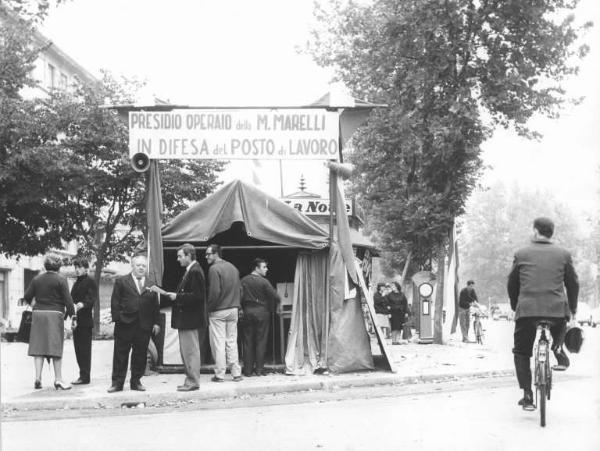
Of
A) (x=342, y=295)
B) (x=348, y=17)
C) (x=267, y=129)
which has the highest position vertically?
(x=348, y=17)

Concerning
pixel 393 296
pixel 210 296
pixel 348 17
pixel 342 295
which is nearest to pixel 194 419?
pixel 210 296

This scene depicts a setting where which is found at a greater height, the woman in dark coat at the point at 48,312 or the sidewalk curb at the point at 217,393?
the woman in dark coat at the point at 48,312

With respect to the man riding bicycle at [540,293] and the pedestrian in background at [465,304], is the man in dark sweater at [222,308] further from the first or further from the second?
the pedestrian in background at [465,304]

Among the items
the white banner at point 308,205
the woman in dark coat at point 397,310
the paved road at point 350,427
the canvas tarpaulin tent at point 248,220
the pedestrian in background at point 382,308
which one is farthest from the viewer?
the pedestrian in background at point 382,308

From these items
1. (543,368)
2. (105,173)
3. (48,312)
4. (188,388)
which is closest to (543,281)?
(543,368)

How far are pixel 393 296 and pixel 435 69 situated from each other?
6.16 m

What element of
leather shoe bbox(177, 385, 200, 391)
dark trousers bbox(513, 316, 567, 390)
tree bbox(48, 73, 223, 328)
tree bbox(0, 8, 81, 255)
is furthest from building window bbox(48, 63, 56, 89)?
dark trousers bbox(513, 316, 567, 390)

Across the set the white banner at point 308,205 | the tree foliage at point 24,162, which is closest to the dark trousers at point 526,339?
the white banner at point 308,205

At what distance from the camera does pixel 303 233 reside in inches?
527

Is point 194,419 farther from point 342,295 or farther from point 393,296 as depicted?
Result: point 393,296

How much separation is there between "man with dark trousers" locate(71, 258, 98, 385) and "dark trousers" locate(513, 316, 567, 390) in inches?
248

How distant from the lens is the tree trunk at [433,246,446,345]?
76.3 ft

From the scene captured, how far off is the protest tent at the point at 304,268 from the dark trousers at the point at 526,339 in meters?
5.48

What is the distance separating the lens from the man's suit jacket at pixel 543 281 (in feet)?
24.5
